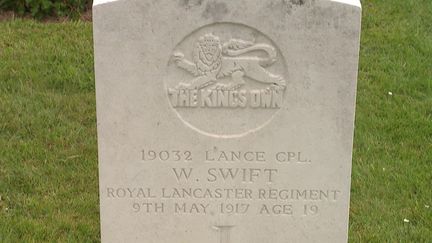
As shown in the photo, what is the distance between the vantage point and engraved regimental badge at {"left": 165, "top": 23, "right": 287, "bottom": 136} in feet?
11.8

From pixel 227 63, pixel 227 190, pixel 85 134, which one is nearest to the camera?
pixel 227 63

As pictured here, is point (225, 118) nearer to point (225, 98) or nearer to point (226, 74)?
point (225, 98)

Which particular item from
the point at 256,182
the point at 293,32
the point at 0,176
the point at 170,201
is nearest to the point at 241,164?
the point at 256,182

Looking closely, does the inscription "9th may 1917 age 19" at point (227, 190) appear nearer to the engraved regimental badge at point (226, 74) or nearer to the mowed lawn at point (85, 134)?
the engraved regimental badge at point (226, 74)

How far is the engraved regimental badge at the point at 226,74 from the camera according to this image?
142 inches

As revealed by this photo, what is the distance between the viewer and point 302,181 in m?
3.86

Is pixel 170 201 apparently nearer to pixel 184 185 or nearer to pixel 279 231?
pixel 184 185

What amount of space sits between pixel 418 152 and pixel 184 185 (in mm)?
2190

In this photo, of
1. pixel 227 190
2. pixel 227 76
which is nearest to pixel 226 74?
pixel 227 76

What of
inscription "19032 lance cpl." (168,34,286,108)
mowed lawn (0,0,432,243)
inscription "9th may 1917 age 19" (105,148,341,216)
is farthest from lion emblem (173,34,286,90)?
mowed lawn (0,0,432,243)

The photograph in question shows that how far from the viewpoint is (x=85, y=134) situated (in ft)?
19.0

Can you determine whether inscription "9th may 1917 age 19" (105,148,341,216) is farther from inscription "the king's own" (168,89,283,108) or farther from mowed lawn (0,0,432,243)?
mowed lawn (0,0,432,243)

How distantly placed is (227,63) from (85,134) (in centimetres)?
235

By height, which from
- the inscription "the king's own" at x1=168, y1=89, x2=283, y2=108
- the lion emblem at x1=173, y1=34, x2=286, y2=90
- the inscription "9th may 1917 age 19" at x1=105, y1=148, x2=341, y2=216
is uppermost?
the lion emblem at x1=173, y1=34, x2=286, y2=90
